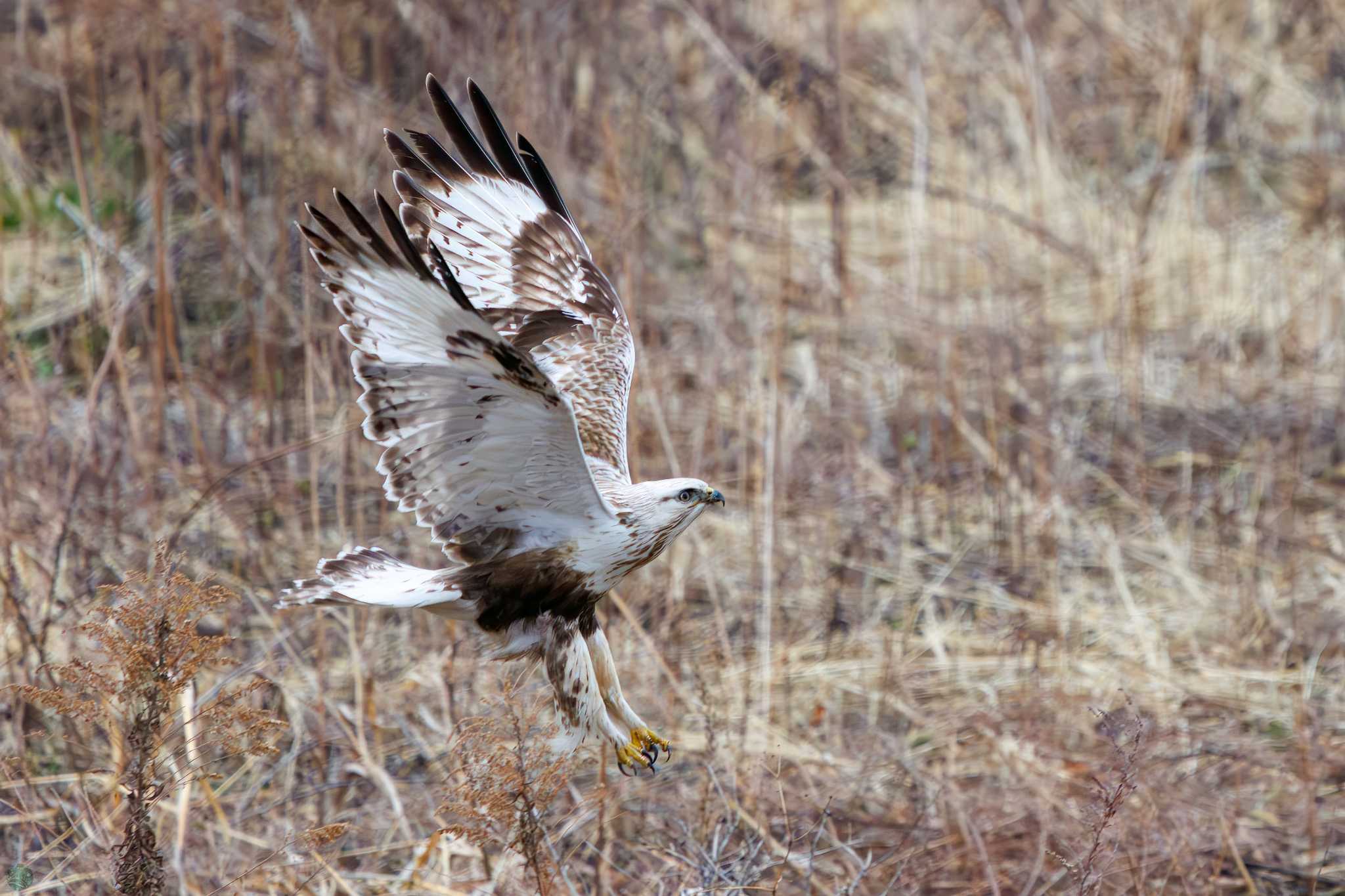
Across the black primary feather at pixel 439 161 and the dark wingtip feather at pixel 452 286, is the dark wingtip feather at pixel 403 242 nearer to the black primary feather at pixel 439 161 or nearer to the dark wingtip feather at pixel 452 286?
the dark wingtip feather at pixel 452 286

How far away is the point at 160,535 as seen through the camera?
15.5 feet

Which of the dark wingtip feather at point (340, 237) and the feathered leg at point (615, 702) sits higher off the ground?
the dark wingtip feather at point (340, 237)

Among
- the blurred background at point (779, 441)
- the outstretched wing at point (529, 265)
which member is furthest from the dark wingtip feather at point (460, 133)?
the blurred background at point (779, 441)

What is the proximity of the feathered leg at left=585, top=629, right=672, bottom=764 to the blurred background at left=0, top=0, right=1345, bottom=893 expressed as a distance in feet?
0.68

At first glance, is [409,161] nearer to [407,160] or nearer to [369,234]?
[407,160]

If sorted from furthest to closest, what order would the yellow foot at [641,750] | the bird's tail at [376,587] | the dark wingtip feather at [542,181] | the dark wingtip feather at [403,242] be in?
the dark wingtip feather at [542,181] → the yellow foot at [641,750] → the bird's tail at [376,587] → the dark wingtip feather at [403,242]

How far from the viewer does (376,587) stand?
3273 mm

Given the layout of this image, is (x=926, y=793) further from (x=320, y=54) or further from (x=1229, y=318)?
(x=320, y=54)

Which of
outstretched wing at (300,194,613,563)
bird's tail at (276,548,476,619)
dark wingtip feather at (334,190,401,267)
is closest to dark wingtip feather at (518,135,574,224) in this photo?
outstretched wing at (300,194,613,563)

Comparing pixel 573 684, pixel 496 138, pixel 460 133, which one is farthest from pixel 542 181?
pixel 573 684

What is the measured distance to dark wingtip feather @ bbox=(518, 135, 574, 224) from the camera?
12.0ft

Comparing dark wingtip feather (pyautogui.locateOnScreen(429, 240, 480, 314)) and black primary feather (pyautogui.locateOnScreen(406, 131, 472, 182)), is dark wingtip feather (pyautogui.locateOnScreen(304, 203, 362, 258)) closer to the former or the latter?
dark wingtip feather (pyautogui.locateOnScreen(429, 240, 480, 314))

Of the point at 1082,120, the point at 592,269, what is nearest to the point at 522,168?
the point at 592,269

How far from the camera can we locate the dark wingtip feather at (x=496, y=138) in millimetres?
3387
